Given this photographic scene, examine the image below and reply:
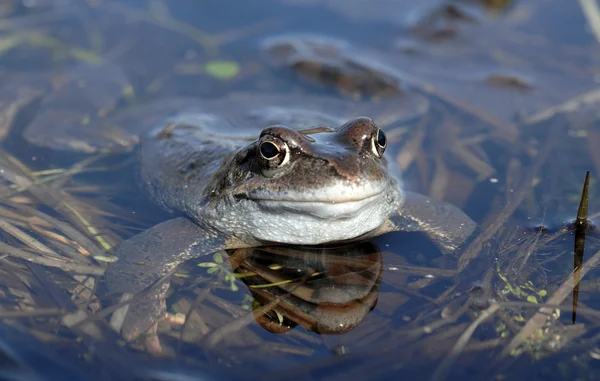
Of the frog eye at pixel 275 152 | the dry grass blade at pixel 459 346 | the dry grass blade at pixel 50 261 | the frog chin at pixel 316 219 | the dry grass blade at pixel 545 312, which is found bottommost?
the dry grass blade at pixel 50 261

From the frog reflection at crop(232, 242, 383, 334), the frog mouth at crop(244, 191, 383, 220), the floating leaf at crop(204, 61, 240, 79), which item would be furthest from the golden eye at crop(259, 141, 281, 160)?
the floating leaf at crop(204, 61, 240, 79)

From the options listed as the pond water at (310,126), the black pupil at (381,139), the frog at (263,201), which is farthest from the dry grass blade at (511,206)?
the black pupil at (381,139)

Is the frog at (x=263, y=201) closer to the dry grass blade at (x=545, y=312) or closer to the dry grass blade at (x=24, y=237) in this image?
the dry grass blade at (x=24, y=237)

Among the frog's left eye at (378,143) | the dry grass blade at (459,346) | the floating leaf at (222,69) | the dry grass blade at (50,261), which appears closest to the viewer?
the dry grass blade at (459,346)

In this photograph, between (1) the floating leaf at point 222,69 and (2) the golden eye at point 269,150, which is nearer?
(2) the golden eye at point 269,150

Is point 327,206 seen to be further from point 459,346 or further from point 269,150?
point 459,346

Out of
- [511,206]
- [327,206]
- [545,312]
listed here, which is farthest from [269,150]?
[511,206]
